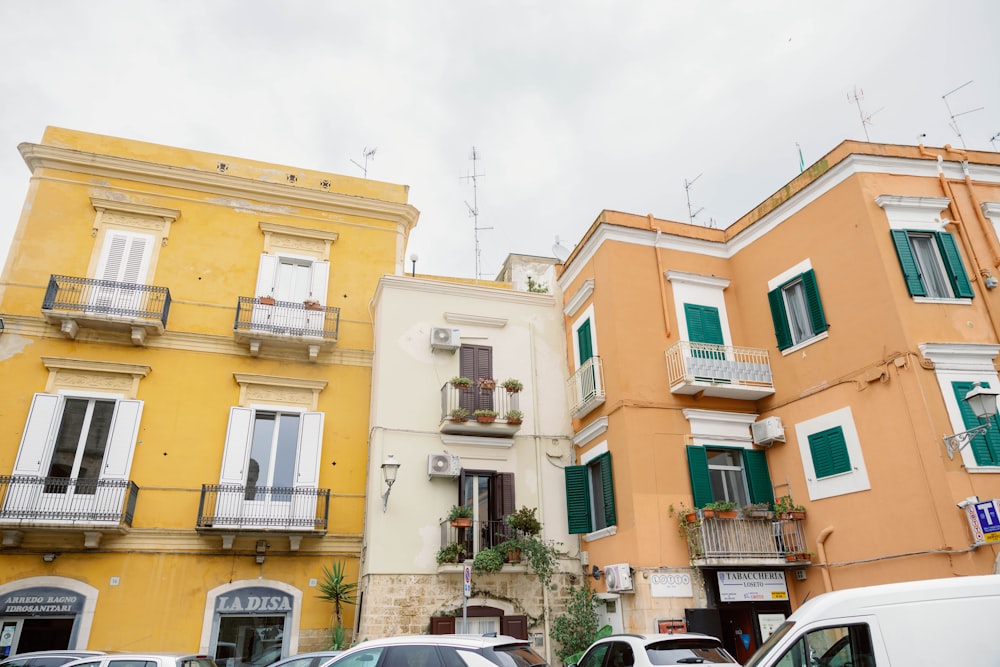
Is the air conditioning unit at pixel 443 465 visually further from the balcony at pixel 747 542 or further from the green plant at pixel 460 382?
the balcony at pixel 747 542

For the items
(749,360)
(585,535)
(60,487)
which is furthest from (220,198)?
(749,360)

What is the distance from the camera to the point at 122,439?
14.2 metres

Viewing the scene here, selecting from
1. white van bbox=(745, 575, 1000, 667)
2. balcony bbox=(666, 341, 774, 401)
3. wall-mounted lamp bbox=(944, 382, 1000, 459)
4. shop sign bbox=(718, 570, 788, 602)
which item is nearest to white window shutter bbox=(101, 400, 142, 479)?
balcony bbox=(666, 341, 774, 401)

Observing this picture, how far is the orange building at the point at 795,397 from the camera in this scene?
37.8 feet

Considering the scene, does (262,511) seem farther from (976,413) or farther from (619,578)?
(976,413)

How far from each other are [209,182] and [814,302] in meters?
14.8

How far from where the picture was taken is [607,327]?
1509 cm

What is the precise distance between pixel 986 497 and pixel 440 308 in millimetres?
11564

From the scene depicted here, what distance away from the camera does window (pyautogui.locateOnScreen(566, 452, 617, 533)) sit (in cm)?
1458

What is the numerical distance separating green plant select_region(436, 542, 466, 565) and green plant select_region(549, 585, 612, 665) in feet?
8.06

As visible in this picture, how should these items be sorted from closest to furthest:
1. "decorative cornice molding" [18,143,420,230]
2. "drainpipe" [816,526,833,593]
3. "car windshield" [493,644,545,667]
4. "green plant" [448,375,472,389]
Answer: "car windshield" [493,644,545,667] → "drainpipe" [816,526,833,593] → "green plant" [448,375,472,389] → "decorative cornice molding" [18,143,420,230]

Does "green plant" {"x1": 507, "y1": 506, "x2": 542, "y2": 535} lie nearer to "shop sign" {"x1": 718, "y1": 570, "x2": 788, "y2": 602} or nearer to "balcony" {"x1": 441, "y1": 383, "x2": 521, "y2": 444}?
"balcony" {"x1": 441, "y1": 383, "x2": 521, "y2": 444}

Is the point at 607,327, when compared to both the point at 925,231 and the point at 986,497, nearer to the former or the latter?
the point at 925,231

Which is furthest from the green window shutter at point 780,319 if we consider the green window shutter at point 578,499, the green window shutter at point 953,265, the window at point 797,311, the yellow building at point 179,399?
the yellow building at point 179,399
